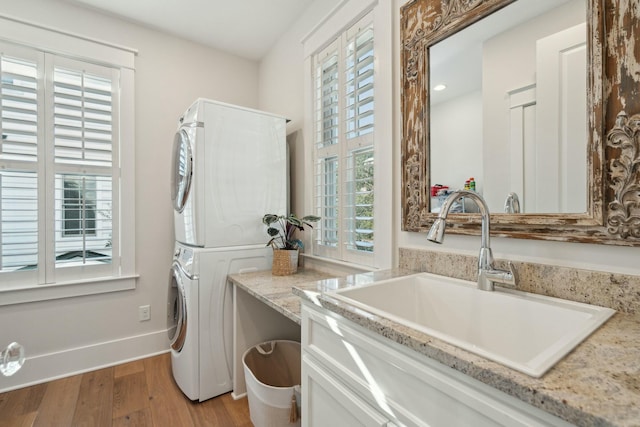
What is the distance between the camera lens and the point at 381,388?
765 mm

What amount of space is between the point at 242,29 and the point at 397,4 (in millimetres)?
1475

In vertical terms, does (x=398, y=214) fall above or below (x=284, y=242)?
above

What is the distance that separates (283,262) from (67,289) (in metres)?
1.58

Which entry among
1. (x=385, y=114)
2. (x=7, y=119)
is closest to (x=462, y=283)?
(x=385, y=114)

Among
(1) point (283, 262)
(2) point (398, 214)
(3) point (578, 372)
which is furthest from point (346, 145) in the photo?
(3) point (578, 372)

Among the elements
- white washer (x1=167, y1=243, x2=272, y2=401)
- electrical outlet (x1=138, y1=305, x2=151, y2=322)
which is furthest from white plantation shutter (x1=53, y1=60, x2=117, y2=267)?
white washer (x1=167, y1=243, x2=272, y2=401)

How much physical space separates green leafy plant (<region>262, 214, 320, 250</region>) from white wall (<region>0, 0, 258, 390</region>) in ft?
3.45

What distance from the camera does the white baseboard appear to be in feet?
6.54

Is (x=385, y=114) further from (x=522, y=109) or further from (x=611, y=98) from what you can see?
(x=611, y=98)

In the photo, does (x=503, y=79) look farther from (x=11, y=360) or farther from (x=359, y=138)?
(x=11, y=360)

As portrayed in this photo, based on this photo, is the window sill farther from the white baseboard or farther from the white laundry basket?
the white laundry basket

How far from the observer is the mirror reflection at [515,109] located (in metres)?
0.92

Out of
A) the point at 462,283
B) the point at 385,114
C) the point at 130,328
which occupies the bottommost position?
the point at 130,328

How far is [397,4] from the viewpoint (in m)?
1.48
